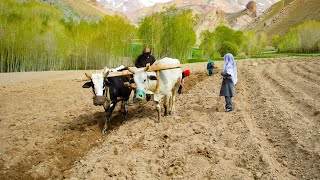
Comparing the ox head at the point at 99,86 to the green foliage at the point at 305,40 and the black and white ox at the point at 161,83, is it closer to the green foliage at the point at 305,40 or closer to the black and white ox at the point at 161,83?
the black and white ox at the point at 161,83

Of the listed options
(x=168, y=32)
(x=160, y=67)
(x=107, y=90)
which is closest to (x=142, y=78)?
(x=160, y=67)

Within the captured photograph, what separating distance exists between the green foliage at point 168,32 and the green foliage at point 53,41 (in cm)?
187

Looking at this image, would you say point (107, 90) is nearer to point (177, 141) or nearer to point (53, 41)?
point (177, 141)

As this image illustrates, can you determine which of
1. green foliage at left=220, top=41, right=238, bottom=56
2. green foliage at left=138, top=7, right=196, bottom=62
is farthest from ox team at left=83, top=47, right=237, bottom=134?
green foliage at left=220, top=41, right=238, bottom=56

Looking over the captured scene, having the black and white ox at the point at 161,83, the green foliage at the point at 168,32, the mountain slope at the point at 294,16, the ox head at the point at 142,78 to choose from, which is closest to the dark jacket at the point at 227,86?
the black and white ox at the point at 161,83

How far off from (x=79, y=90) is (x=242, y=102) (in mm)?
8338

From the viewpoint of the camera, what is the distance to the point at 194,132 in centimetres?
704

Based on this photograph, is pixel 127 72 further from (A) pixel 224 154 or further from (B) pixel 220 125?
(A) pixel 224 154

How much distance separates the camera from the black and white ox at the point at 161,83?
8047 millimetres

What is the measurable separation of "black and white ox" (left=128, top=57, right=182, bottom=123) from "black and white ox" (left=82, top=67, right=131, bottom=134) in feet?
2.18

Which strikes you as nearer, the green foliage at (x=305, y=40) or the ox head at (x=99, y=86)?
the ox head at (x=99, y=86)

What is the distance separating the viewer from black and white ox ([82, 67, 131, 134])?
7.72 m

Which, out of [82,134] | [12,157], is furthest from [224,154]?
[12,157]

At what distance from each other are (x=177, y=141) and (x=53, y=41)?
2742 centimetres
